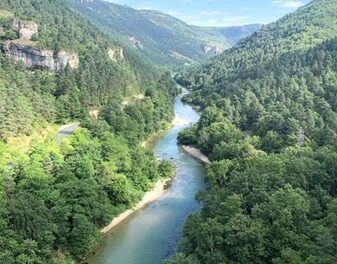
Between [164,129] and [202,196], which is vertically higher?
[202,196]

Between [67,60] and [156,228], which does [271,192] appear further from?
[67,60]

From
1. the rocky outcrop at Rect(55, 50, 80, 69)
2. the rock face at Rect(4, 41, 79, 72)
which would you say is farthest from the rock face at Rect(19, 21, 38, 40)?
the rocky outcrop at Rect(55, 50, 80, 69)

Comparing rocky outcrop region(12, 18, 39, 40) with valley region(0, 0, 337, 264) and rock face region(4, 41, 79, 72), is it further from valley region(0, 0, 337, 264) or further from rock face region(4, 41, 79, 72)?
rock face region(4, 41, 79, 72)

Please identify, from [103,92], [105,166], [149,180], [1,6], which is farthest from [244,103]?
[1,6]

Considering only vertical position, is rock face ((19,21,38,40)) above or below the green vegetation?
above

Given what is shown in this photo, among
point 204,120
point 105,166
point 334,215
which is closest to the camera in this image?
point 334,215

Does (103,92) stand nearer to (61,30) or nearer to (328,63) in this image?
(61,30)
